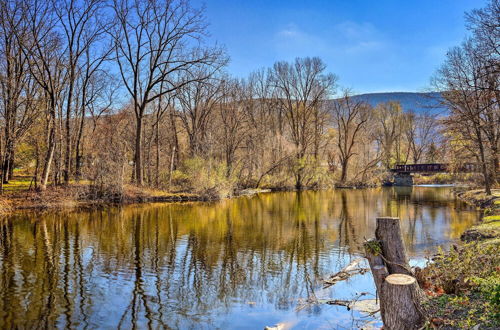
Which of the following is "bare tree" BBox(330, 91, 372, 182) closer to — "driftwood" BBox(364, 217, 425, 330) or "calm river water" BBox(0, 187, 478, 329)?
"calm river water" BBox(0, 187, 478, 329)

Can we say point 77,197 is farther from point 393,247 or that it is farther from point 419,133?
point 419,133

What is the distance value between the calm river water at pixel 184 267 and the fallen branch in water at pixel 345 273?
189 millimetres

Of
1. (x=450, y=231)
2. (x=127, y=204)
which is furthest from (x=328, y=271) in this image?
(x=127, y=204)

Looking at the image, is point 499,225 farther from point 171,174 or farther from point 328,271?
point 171,174

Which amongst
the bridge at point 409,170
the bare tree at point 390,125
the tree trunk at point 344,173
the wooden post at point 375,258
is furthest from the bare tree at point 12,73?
the bare tree at point 390,125

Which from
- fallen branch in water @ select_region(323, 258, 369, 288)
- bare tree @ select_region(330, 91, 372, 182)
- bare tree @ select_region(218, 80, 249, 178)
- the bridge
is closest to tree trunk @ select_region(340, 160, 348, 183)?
bare tree @ select_region(330, 91, 372, 182)

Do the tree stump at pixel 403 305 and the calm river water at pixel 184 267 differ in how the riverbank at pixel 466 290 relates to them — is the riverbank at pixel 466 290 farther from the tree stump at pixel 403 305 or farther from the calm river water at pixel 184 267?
the calm river water at pixel 184 267

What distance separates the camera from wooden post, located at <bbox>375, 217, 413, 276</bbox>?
21.2ft

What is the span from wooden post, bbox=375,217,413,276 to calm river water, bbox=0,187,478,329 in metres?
1.48

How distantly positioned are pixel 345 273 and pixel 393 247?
4.10 meters

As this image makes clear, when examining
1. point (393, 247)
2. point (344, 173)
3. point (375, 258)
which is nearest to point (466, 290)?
point (393, 247)

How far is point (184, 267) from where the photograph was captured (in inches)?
433

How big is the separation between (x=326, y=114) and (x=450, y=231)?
37.5 meters

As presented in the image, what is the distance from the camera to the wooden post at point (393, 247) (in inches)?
255
